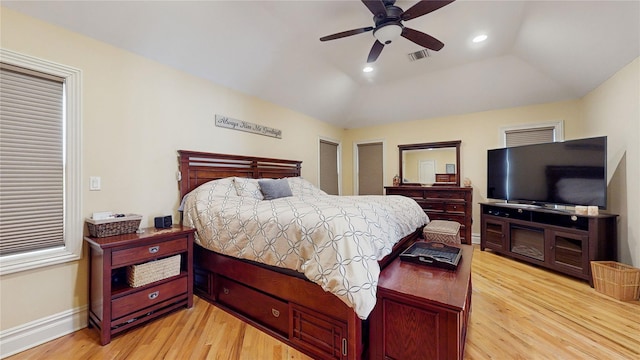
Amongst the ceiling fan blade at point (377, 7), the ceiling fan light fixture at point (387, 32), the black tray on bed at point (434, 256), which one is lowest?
the black tray on bed at point (434, 256)

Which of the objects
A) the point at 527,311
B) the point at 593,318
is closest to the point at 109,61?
the point at 527,311

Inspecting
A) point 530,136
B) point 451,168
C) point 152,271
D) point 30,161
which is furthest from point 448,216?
point 30,161

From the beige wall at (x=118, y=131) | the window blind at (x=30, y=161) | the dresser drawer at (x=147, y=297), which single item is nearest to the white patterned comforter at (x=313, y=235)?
the dresser drawer at (x=147, y=297)

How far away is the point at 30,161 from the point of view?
1.92 meters

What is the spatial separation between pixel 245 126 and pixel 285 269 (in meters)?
2.50

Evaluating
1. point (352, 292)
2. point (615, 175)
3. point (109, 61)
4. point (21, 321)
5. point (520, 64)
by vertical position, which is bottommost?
point (21, 321)

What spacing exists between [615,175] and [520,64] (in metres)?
1.95

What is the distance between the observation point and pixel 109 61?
2316mm

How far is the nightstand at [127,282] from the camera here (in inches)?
72.8

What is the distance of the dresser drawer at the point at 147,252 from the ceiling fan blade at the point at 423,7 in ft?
9.50

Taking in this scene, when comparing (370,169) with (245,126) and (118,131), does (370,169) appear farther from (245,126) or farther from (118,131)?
(118,131)

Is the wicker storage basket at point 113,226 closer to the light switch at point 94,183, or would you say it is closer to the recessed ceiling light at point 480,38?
the light switch at point 94,183

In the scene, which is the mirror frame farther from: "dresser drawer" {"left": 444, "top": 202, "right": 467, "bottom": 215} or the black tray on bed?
the black tray on bed

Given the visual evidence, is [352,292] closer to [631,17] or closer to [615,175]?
[631,17]
